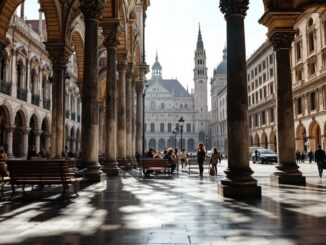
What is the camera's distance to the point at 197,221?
6000 millimetres

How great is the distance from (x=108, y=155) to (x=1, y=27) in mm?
7410

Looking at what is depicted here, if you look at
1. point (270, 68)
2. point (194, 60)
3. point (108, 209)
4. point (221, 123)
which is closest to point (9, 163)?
point (108, 209)

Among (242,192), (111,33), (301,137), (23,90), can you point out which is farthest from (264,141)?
(242,192)

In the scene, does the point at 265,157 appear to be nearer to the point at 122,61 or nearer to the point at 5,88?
the point at 122,61

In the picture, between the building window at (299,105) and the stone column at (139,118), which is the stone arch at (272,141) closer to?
the building window at (299,105)

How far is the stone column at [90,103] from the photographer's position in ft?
41.2

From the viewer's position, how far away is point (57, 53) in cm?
1878

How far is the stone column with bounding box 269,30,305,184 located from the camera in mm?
12922

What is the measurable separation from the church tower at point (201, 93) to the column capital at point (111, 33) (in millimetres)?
106525

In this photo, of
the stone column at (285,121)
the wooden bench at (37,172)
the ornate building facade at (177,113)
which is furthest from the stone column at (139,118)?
the ornate building facade at (177,113)

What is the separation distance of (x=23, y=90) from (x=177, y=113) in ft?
312

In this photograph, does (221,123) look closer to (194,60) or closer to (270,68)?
(194,60)

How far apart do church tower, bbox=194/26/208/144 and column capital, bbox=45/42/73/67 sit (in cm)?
10535

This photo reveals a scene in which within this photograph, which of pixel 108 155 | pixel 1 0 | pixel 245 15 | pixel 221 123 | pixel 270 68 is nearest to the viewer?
pixel 245 15
